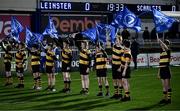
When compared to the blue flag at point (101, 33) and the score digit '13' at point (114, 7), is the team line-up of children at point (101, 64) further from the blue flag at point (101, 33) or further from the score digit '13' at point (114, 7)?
the score digit '13' at point (114, 7)

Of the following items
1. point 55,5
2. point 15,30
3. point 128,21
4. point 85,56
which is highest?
point 55,5

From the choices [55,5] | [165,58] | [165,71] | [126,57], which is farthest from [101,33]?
[55,5]

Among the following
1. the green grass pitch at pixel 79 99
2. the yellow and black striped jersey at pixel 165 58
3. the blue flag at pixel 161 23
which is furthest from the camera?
the blue flag at pixel 161 23

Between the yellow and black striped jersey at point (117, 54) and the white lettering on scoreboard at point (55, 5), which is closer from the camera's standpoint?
the yellow and black striped jersey at point (117, 54)

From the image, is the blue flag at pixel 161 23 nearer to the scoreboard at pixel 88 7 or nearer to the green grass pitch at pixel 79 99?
the green grass pitch at pixel 79 99

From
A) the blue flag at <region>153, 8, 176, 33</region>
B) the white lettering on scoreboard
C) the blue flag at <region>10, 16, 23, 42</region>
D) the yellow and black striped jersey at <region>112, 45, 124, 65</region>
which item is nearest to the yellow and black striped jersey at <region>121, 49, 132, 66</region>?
the yellow and black striped jersey at <region>112, 45, 124, 65</region>

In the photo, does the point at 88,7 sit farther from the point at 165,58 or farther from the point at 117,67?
the point at 165,58

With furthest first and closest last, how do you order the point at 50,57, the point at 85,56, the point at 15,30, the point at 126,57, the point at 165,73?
the point at 15,30, the point at 50,57, the point at 85,56, the point at 126,57, the point at 165,73

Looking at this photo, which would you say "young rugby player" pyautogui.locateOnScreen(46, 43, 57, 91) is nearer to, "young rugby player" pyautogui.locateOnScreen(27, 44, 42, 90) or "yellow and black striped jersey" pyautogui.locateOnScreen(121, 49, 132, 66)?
"young rugby player" pyautogui.locateOnScreen(27, 44, 42, 90)

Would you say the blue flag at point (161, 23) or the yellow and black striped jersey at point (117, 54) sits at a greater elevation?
the blue flag at point (161, 23)

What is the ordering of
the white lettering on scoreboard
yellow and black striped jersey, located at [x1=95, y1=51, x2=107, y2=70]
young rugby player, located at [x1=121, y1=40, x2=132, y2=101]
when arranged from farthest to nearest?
the white lettering on scoreboard < yellow and black striped jersey, located at [x1=95, y1=51, x2=107, y2=70] < young rugby player, located at [x1=121, y1=40, x2=132, y2=101]

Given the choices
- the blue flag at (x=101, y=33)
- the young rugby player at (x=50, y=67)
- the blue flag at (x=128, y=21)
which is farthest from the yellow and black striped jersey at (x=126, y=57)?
the young rugby player at (x=50, y=67)

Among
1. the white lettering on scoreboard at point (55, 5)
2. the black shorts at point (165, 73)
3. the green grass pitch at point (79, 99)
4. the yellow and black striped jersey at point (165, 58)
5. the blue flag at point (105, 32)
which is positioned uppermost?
the white lettering on scoreboard at point (55, 5)

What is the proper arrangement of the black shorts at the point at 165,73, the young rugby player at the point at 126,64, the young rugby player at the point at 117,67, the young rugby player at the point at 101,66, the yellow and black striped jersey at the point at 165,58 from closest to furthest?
1. the black shorts at the point at 165,73
2. the yellow and black striped jersey at the point at 165,58
3. the young rugby player at the point at 126,64
4. the young rugby player at the point at 117,67
5. the young rugby player at the point at 101,66
